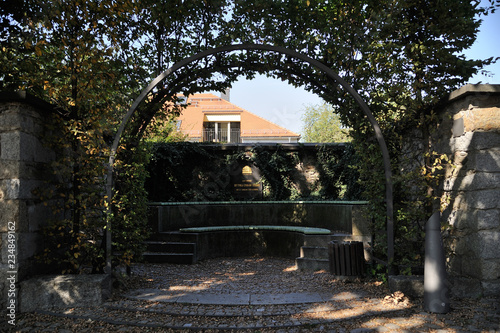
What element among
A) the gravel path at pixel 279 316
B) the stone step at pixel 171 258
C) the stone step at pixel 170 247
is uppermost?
the gravel path at pixel 279 316

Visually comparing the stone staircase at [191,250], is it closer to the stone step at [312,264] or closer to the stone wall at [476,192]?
the stone step at [312,264]

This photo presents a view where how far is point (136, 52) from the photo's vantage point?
5.78 meters

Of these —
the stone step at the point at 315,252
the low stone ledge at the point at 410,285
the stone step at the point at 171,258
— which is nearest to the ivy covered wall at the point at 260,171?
the stone step at the point at 171,258

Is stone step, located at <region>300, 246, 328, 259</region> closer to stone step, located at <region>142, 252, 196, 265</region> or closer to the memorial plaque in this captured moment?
stone step, located at <region>142, 252, 196, 265</region>

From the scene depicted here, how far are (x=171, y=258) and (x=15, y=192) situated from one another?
4.44 m

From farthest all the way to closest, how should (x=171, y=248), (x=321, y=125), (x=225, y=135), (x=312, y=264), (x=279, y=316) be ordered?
(x=321, y=125), (x=225, y=135), (x=171, y=248), (x=312, y=264), (x=279, y=316)

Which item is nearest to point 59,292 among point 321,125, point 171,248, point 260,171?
point 171,248

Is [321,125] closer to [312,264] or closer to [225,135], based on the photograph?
[225,135]

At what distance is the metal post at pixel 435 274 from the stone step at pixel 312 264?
314 centimetres

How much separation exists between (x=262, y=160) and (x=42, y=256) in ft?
30.9

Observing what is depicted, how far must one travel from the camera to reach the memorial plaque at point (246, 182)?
1331 centimetres

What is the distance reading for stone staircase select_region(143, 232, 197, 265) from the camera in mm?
8195

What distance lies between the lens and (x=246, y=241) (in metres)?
9.68

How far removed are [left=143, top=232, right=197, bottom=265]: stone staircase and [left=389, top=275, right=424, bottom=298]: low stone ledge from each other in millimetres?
4916
